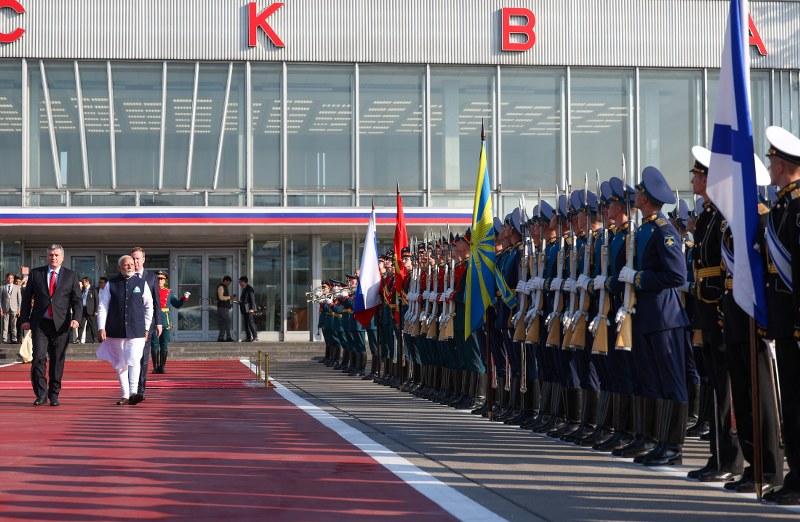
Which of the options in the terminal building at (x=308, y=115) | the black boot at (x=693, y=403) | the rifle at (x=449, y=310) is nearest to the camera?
the black boot at (x=693, y=403)

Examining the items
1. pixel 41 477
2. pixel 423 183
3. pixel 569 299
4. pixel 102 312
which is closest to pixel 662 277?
pixel 569 299

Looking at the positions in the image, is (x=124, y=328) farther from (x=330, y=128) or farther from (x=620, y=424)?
(x=330, y=128)

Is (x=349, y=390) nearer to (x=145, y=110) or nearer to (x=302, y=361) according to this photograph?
(x=302, y=361)

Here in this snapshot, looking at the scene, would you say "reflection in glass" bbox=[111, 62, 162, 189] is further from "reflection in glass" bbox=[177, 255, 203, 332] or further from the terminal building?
"reflection in glass" bbox=[177, 255, 203, 332]

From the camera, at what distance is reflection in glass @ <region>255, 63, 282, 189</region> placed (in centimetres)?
3334

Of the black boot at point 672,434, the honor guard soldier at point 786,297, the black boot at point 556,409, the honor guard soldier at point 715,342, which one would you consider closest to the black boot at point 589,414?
the black boot at point 556,409

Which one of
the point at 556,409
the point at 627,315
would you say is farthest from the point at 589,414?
the point at 627,315

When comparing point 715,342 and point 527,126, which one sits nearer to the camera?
point 715,342

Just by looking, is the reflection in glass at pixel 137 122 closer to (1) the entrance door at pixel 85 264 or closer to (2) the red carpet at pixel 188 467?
(1) the entrance door at pixel 85 264

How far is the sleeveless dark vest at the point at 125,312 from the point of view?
1487 centimetres

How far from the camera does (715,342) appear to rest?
795cm

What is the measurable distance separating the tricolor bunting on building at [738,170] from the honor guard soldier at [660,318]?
1405 millimetres

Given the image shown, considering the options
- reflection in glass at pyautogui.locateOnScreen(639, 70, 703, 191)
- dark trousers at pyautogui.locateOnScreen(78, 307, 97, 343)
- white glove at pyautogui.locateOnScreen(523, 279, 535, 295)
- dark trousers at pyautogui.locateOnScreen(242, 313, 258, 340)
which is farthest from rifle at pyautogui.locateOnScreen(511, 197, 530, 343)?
reflection in glass at pyautogui.locateOnScreen(639, 70, 703, 191)

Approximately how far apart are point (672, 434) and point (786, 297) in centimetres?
222
